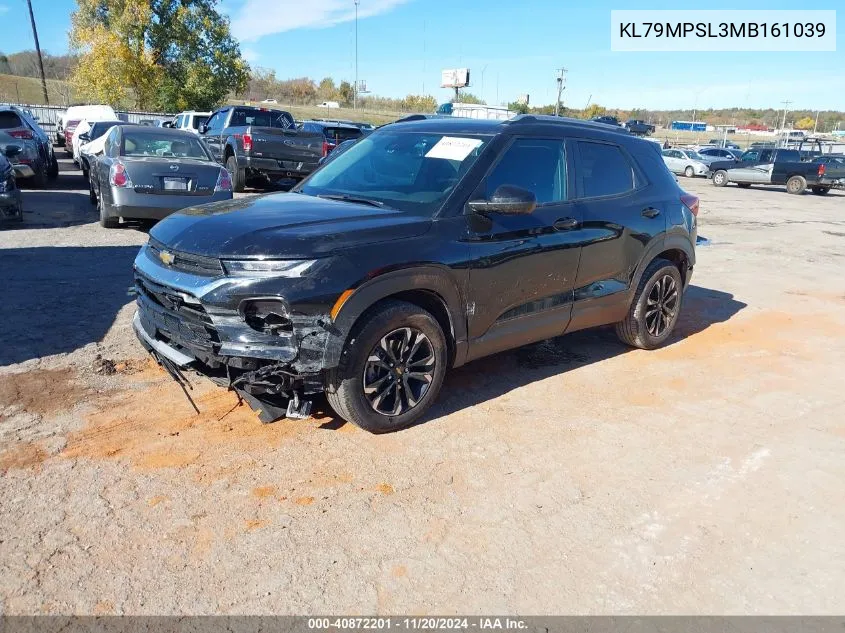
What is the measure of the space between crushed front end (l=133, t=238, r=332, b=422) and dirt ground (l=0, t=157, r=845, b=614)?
425 mm

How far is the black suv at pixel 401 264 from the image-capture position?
11.8 ft

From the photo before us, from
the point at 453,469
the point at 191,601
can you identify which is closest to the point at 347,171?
the point at 453,469

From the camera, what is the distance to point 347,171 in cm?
500

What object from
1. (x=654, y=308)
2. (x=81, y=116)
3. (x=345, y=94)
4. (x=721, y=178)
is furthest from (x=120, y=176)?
(x=345, y=94)

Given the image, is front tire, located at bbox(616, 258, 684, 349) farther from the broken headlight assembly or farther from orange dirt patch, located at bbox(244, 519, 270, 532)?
orange dirt patch, located at bbox(244, 519, 270, 532)

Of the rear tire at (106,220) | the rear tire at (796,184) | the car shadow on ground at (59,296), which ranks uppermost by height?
the rear tire at (106,220)

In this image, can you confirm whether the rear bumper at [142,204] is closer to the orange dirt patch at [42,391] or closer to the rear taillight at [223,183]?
the rear taillight at [223,183]

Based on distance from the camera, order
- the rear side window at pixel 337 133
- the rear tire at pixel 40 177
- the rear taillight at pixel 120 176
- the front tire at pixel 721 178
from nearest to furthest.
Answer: the rear taillight at pixel 120 176
the rear tire at pixel 40 177
the rear side window at pixel 337 133
the front tire at pixel 721 178

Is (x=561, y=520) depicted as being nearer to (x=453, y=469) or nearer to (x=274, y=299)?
(x=453, y=469)

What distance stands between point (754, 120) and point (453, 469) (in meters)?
126

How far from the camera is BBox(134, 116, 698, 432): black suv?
11.8 feet

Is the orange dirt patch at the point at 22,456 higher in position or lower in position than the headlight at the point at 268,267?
lower

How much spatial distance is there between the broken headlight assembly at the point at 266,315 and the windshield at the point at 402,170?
1.14 meters

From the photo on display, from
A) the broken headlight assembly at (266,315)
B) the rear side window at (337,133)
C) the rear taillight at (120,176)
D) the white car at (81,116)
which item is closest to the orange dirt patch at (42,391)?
the broken headlight assembly at (266,315)
